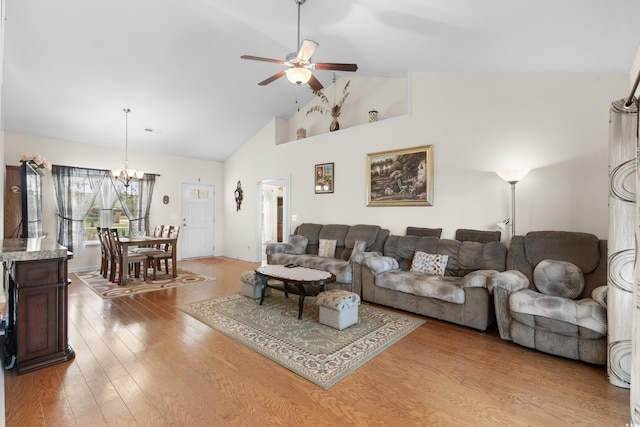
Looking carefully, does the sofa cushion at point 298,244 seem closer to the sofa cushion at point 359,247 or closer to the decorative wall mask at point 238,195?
the sofa cushion at point 359,247

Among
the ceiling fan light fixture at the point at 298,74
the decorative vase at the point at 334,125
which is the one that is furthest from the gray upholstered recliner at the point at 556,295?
the decorative vase at the point at 334,125

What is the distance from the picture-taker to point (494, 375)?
2320mm

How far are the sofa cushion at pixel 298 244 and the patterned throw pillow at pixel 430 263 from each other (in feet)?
6.95

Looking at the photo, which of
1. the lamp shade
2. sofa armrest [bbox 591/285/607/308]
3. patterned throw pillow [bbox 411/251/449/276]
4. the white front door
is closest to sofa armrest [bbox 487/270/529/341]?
sofa armrest [bbox 591/285/607/308]

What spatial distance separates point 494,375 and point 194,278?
4837 millimetres

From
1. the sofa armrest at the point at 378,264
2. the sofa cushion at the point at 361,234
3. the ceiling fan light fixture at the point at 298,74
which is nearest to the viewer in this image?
the ceiling fan light fixture at the point at 298,74

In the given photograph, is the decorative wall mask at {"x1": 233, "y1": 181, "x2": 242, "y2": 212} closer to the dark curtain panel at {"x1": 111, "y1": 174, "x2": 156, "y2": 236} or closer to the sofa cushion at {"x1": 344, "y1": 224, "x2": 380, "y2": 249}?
the dark curtain panel at {"x1": 111, "y1": 174, "x2": 156, "y2": 236}

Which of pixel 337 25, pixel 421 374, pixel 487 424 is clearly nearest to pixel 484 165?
pixel 337 25

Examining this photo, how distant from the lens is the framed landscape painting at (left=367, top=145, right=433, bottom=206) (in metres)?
4.56

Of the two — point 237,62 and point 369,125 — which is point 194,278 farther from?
point 369,125

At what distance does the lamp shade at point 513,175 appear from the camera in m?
3.52

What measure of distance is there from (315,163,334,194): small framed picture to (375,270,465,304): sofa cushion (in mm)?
2433

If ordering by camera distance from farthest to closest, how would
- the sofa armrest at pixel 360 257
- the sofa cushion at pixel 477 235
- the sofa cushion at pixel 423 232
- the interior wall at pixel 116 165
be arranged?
the interior wall at pixel 116 165 → the sofa cushion at pixel 423 232 → the sofa armrest at pixel 360 257 → the sofa cushion at pixel 477 235

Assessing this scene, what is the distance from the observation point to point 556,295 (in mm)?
2939
